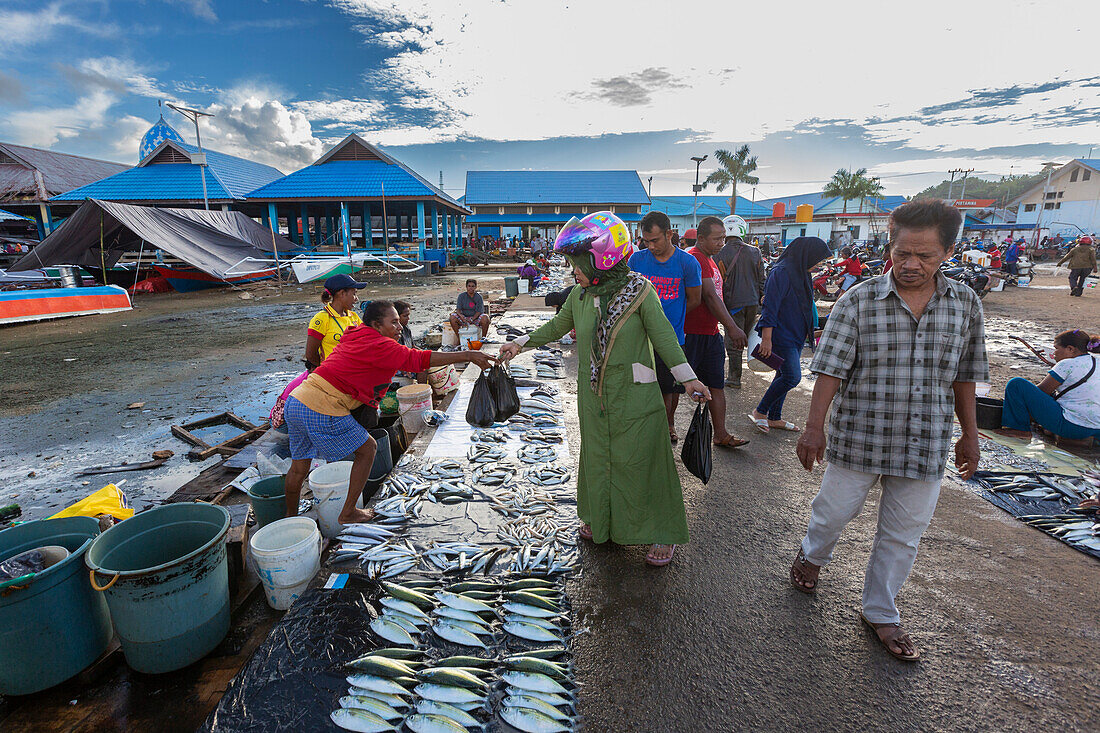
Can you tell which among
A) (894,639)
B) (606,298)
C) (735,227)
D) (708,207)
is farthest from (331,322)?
(708,207)

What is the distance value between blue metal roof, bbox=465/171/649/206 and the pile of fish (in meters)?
37.4

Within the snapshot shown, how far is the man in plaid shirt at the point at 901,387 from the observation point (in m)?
2.22

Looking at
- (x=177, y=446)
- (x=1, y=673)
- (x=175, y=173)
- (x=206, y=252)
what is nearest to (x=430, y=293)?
(x=206, y=252)

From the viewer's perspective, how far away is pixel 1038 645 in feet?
8.09

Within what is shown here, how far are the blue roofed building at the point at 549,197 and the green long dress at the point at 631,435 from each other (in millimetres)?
36114

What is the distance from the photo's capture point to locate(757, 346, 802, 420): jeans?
4.93 metres

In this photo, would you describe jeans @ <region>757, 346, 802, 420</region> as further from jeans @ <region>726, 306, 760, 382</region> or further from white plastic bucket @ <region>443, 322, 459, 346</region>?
white plastic bucket @ <region>443, 322, 459, 346</region>

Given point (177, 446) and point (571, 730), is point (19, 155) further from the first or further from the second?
point (571, 730)

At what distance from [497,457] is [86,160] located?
47.0 m

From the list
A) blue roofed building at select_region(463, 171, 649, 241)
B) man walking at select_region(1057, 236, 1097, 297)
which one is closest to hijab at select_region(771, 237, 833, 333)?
man walking at select_region(1057, 236, 1097, 297)

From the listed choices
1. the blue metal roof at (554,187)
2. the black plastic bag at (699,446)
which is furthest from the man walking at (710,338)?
the blue metal roof at (554,187)

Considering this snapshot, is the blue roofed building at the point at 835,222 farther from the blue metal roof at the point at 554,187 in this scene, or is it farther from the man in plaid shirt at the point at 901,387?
the man in plaid shirt at the point at 901,387

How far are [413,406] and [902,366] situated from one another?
15.7 ft

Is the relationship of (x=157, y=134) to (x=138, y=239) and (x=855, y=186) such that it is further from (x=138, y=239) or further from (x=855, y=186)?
(x=855, y=186)
